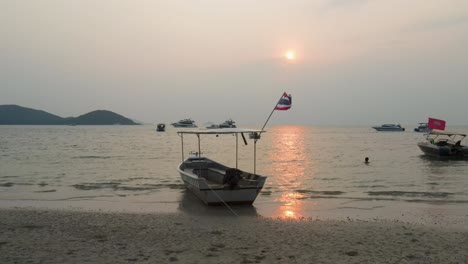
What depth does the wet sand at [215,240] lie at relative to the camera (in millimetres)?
8898

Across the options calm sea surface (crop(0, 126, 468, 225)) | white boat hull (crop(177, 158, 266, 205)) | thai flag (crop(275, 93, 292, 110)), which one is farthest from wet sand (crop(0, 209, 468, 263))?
thai flag (crop(275, 93, 292, 110))

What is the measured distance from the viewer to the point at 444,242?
34.7 ft

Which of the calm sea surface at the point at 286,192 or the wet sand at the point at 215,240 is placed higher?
the wet sand at the point at 215,240

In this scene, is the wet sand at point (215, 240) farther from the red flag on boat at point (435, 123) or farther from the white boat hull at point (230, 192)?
the red flag on boat at point (435, 123)

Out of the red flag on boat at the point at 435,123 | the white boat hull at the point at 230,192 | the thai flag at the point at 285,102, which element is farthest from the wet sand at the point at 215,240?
the red flag on boat at the point at 435,123

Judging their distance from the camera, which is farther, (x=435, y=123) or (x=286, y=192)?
(x=435, y=123)

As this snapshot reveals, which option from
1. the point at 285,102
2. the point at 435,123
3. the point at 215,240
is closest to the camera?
the point at 215,240

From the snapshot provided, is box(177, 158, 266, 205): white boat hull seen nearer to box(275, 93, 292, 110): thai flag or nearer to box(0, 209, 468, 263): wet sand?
box(0, 209, 468, 263): wet sand

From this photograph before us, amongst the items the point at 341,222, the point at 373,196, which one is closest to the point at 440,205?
the point at 373,196

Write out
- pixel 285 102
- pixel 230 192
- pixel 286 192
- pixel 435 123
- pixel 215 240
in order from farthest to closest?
1. pixel 435 123
2. pixel 286 192
3. pixel 285 102
4. pixel 230 192
5. pixel 215 240

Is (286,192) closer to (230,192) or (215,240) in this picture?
(230,192)

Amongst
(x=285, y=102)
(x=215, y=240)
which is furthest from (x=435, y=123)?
(x=215, y=240)

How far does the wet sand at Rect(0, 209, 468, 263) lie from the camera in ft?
29.2

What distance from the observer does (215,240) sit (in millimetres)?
10547
